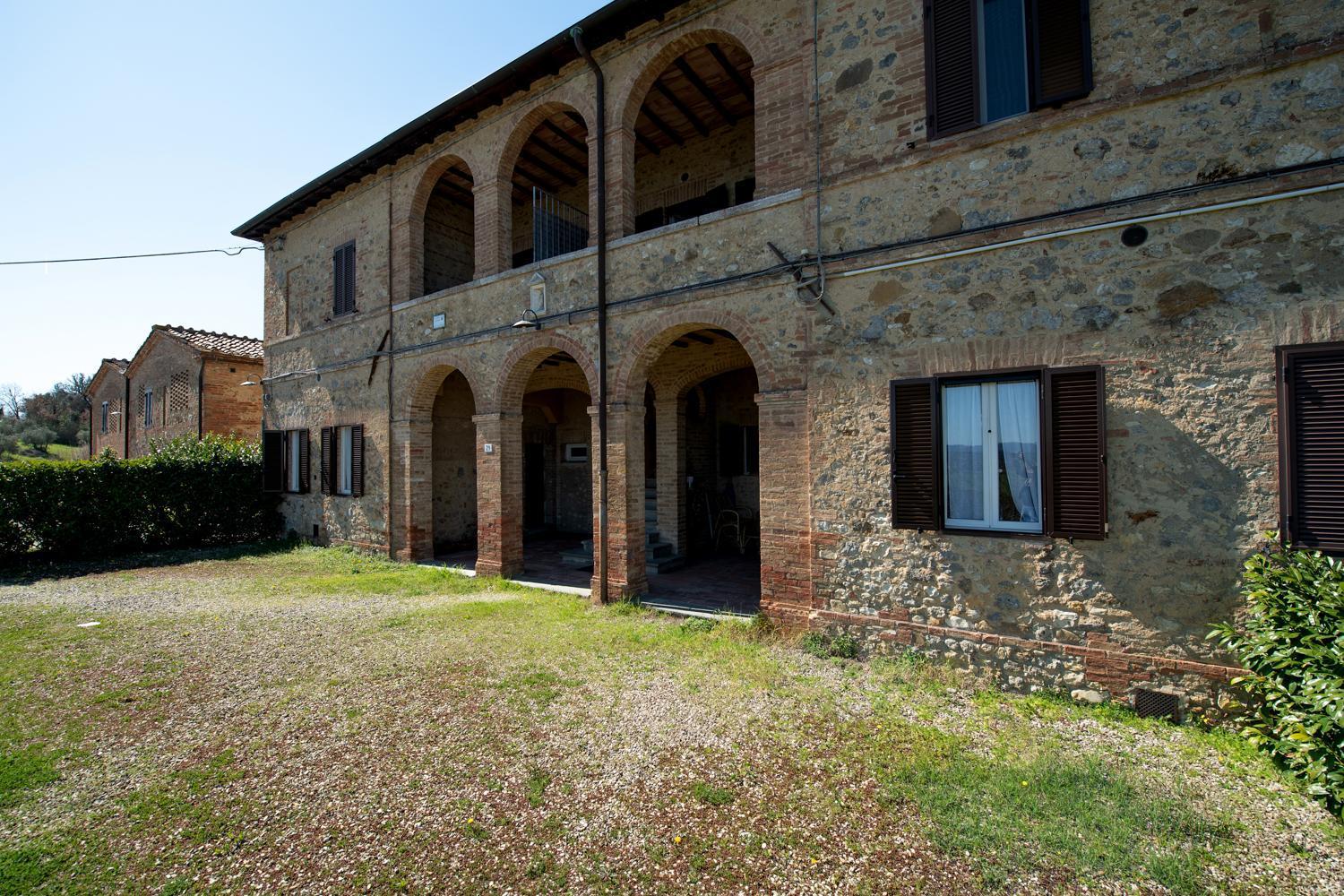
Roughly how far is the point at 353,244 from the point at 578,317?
693 centimetres

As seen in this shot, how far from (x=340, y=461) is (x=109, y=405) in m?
22.4

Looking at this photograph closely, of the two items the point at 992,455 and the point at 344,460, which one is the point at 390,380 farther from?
the point at 992,455

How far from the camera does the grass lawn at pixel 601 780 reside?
298 centimetres

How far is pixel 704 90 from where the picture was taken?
29.1 ft

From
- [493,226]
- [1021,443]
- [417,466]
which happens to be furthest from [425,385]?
[1021,443]

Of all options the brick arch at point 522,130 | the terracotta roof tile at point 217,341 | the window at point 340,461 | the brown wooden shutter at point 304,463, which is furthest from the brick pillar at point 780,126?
the terracotta roof tile at point 217,341

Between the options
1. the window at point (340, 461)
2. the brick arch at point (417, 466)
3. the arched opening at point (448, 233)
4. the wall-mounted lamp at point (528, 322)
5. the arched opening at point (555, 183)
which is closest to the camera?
the wall-mounted lamp at point (528, 322)

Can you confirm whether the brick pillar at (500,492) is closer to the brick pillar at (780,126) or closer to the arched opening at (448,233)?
the arched opening at (448,233)

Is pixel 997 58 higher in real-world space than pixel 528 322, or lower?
higher

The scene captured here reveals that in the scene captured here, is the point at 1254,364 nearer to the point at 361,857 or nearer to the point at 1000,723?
the point at 1000,723

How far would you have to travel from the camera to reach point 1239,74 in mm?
4340

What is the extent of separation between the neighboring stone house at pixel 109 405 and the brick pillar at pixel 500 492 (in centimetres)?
2265

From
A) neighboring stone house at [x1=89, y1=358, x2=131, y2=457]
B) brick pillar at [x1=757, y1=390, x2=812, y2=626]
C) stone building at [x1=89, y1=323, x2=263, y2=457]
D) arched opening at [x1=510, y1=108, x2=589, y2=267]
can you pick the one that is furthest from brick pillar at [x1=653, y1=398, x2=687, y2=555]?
neighboring stone house at [x1=89, y1=358, x2=131, y2=457]

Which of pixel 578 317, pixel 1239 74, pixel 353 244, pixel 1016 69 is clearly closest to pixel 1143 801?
pixel 1239 74
